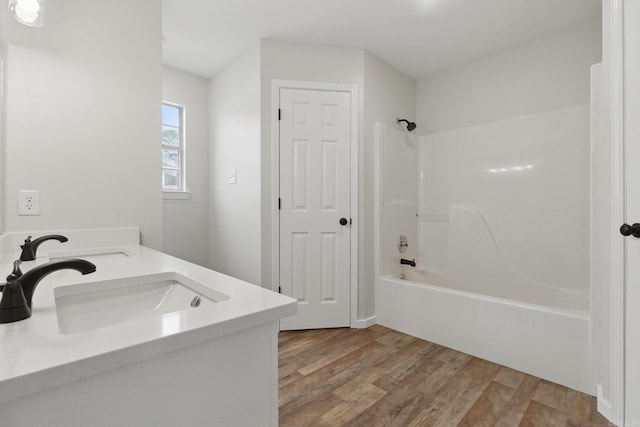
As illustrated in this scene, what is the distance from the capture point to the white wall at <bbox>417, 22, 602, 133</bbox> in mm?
2332

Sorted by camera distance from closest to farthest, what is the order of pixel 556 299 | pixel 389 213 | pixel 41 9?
pixel 41 9
pixel 556 299
pixel 389 213

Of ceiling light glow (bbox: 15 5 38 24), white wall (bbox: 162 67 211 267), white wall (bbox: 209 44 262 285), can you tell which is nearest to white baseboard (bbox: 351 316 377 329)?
white wall (bbox: 209 44 262 285)

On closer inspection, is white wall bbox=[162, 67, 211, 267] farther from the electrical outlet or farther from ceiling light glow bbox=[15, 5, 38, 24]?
ceiling light glow bbox=[15, 5, 38, 24]

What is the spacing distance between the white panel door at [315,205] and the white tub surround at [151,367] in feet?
5.94

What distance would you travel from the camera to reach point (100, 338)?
492 millimetres

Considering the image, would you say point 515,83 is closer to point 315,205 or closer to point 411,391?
point 315,205

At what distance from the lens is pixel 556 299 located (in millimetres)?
2363

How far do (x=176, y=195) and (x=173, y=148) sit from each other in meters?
0.50

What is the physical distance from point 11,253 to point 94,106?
2.58 feet

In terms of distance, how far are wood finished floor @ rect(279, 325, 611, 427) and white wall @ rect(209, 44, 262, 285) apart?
89 centimetres

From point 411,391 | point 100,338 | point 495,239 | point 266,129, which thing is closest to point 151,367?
point 100,338

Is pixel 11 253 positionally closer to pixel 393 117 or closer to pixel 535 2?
pixel 393 117

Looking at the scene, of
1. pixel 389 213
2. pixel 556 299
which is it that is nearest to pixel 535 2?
pixel 389 213

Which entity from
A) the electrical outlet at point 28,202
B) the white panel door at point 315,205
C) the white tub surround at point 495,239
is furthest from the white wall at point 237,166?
the electrical outlet at point 28,202
